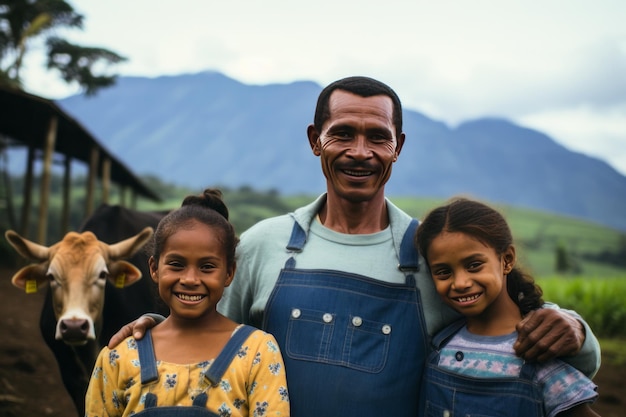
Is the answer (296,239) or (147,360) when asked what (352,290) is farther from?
A: (147,360)

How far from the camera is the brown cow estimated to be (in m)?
4.30

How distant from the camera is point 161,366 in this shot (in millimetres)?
2184

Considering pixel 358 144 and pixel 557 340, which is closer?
pixel 557 340

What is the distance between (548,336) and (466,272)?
0.37 meters

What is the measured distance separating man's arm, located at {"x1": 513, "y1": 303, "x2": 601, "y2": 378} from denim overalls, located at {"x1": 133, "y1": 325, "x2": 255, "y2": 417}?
958mm

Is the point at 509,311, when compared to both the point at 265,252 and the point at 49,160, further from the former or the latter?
the point at 49,160

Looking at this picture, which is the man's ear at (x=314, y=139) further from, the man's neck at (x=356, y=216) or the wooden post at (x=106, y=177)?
Answer: the wooden post at (x=106, y=177)

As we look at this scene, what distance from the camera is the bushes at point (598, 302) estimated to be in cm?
1266

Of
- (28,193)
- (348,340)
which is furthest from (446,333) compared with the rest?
(28,193)

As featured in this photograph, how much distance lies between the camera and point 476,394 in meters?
2.25

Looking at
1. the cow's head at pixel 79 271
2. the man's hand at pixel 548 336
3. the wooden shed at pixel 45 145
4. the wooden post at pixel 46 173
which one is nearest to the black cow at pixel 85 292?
the cow's head at pixel 79 271

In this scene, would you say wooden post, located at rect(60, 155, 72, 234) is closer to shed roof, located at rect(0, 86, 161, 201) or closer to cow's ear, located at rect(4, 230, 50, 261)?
shed roof, located at rect(0, 86, 161, 201)

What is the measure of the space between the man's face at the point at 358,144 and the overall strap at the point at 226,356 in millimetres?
682

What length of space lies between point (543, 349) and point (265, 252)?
44.0 inches
